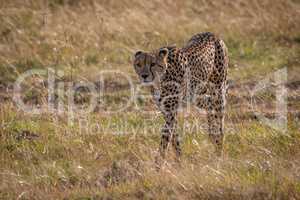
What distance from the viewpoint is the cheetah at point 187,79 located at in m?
6.92

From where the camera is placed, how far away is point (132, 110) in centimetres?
899

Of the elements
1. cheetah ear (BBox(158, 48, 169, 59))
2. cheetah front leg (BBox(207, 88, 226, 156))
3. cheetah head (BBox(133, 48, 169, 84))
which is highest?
cheetah ear (BBox(158, 48, 169, 59))

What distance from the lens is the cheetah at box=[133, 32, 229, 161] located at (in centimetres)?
692

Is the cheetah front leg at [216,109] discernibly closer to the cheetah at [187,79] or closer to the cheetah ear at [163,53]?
the cheetah at [187,79]

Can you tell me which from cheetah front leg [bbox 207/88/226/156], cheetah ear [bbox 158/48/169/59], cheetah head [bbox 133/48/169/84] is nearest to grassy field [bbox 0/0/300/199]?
cheetah front leg [bbox 207/88/226/156]

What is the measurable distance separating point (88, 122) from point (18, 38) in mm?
4477
